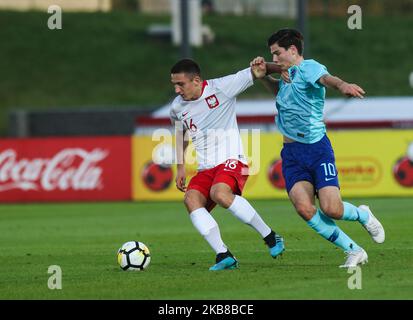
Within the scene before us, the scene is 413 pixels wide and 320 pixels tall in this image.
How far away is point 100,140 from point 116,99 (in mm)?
20975

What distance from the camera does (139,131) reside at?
33.7 metres

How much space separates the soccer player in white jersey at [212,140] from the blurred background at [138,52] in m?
30.4

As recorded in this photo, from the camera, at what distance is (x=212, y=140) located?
12398 mm

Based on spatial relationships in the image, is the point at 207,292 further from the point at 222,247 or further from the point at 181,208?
the point at 181,208

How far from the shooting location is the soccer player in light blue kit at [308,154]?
11734mm

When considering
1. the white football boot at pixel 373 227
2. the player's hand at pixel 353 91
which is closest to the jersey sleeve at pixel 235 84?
the white football boot at pixel 373 227

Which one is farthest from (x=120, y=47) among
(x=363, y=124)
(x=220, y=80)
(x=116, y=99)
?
(x=220, y=80)

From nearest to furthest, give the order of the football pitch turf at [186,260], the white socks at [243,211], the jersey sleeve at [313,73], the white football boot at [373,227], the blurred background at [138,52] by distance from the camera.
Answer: the football pitch turf at [186,260] → the jersey sleeve at [313,73] → the white football boot at [373,227] → the white socks at [243,211] → the blurred background at [138,52]

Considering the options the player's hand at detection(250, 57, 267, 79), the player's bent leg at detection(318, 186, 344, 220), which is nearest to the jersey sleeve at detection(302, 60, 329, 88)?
the player's hand at detection(250, 57, 267, 79)

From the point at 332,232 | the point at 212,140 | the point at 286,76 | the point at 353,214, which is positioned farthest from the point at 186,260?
the point at 286,76

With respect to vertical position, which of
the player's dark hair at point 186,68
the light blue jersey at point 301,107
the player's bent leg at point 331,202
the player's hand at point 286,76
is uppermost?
the player's dark hair at point 186,68

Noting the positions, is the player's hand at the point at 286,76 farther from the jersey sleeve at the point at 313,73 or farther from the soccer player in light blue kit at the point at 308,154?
the jersey sleeve at the point at 313,73

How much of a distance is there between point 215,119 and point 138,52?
40524 millimetres

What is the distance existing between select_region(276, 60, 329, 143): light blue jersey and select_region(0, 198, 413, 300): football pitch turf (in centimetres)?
136
